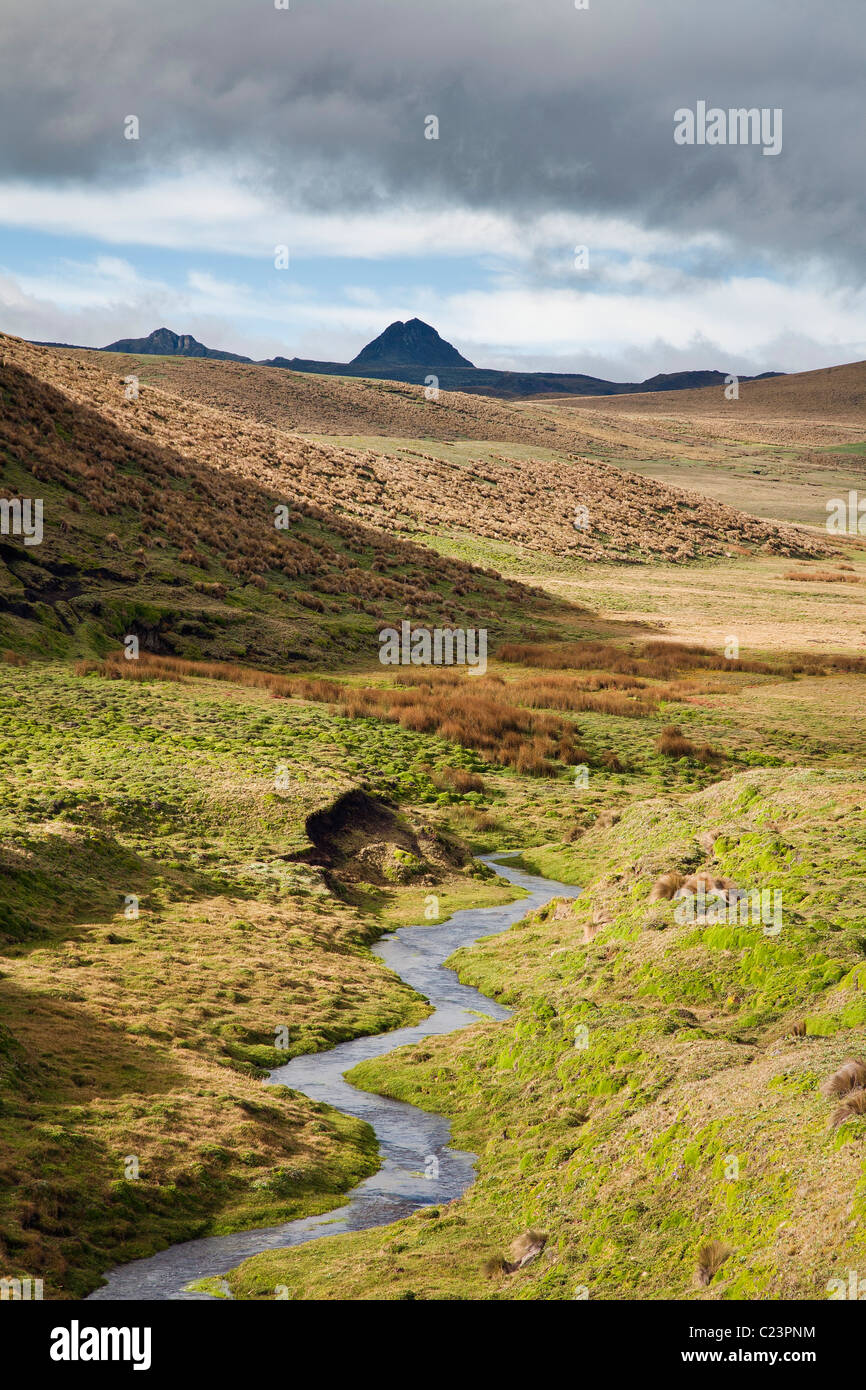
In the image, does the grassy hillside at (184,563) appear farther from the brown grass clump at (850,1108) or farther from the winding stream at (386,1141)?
the brown grass clump at (850,1108)

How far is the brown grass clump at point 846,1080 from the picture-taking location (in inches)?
401

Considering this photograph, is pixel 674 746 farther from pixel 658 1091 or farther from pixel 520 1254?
pixel 520 1254

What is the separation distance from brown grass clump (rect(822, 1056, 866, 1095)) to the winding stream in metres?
5.05

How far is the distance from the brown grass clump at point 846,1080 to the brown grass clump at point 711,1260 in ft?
6.29

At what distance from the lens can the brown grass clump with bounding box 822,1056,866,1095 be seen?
1020cm

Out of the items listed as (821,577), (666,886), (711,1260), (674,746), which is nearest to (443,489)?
(821,577)

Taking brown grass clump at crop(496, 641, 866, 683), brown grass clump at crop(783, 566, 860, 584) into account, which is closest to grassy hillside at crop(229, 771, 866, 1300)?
brown grass clump at crop(496, 641, 866, 683)

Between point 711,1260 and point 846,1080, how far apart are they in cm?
222

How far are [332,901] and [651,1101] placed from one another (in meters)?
13.8

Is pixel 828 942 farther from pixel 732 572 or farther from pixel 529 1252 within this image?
pixel 732 572

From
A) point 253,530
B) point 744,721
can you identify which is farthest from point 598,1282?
point 253,530

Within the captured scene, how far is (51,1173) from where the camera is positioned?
12.2 m

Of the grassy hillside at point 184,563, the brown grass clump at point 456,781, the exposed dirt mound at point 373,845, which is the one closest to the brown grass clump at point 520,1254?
the exposed dirt mound at point 373,845

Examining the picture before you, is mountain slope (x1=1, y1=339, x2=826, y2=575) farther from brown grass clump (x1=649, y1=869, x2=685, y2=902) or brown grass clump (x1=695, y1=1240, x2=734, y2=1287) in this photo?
brown grass clump (x1=695, y1=1240, x2=734, y2=1287)
